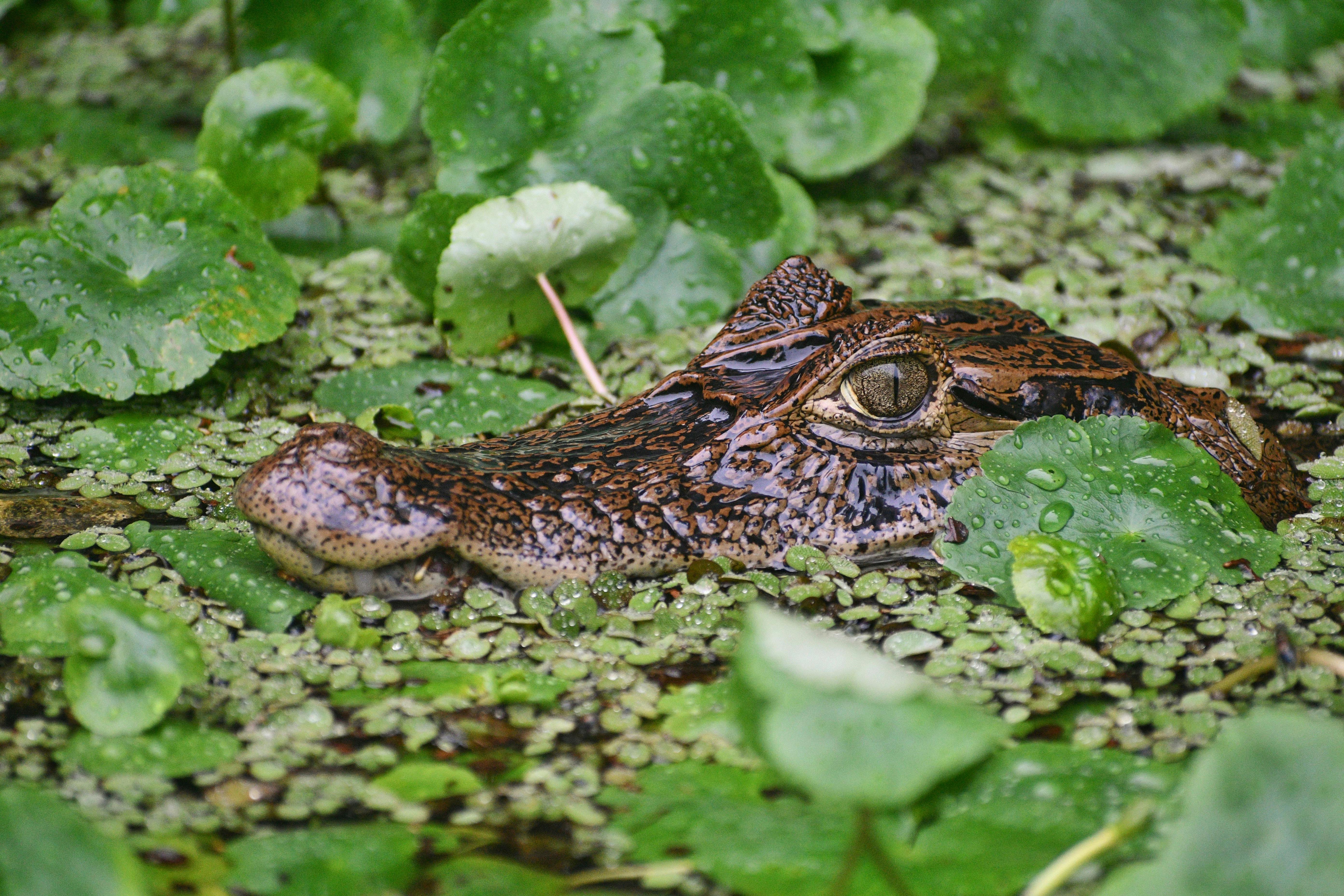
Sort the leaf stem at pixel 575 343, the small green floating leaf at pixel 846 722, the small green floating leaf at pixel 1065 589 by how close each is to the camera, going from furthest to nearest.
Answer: the leaf stem at pixel 575 343
the small green floating leaf at pixel 1065 589
the small green floating leaf at pixel 846 722

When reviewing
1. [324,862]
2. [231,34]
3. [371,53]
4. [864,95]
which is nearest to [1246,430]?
[864,95]

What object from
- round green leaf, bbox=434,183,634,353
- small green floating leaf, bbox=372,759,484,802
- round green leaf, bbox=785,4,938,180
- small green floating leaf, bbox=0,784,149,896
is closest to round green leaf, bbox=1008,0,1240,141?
round green leaf, bbox=785,4,938,180

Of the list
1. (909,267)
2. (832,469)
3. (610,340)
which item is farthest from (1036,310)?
(832,469)

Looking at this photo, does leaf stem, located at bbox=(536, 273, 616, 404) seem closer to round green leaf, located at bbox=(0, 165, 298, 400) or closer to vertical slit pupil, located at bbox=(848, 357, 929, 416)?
round green leaf, located at bbox=(0, 165, 298, 400)

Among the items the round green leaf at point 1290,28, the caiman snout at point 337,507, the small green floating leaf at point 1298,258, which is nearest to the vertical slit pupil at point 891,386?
the caiman snout at point 337,507

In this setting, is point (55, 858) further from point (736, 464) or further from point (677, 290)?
point (677, 290)

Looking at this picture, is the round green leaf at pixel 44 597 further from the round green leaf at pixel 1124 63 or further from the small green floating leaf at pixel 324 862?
the round green leaf at pixel 1124 63

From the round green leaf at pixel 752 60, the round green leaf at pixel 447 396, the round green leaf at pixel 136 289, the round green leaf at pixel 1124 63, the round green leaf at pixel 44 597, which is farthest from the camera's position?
the round green leaf at pixel 1124 63
